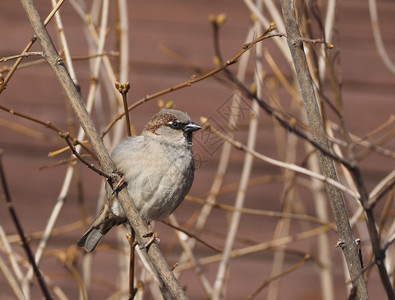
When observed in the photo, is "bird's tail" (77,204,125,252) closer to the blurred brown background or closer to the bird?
the bird

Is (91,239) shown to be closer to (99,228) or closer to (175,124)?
(99,228)

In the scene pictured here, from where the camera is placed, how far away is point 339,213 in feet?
4.49

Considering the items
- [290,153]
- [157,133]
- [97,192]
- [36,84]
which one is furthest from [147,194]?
[36,84]

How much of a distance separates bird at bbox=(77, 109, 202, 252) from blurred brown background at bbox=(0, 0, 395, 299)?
1.90 metres

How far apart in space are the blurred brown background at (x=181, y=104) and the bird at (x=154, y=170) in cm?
190

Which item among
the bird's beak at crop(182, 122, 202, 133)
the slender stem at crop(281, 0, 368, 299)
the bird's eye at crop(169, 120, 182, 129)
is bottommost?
the slender stem at crop(281, 0, 368, 299)

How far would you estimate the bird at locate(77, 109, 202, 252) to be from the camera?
2.33 meters

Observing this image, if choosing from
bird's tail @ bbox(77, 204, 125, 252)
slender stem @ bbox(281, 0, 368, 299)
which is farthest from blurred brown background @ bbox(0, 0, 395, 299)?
slender stem @ bbox(281, 0, 368, 299)

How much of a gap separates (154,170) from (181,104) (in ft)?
7.43

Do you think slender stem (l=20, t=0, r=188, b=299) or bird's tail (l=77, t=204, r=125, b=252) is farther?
bird's tail (l=77, t=204, r=125, b=252)

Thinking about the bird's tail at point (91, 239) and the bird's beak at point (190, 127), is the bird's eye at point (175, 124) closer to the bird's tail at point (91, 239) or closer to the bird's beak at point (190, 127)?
the bird's beak at point (190, 127)

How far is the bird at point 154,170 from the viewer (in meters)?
2.33

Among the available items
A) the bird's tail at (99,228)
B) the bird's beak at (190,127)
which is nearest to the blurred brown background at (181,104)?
the bird's tail at (99,228)

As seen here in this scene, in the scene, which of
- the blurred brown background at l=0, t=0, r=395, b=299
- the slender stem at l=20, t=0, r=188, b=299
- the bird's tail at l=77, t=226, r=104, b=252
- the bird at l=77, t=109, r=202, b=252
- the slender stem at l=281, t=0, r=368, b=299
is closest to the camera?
the slender stem at l=281, t=0, r=368, b=299
